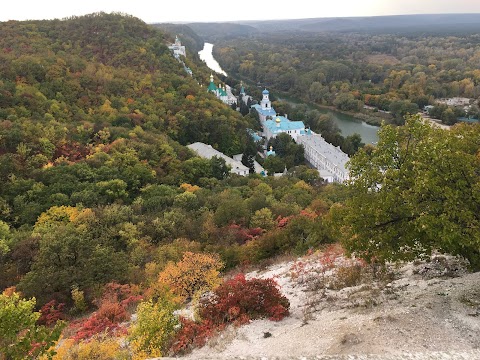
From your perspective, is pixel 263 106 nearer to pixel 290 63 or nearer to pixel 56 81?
pixel 56 81

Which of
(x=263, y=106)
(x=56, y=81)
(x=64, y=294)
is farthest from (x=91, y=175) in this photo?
(x=263, y=106)

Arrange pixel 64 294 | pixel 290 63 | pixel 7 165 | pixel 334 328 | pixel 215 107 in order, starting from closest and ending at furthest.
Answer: pixel 334 328, pixel 64 294, pixel 7 165, pixel 215 107, pixel 290 63

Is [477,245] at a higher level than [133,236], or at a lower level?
higher

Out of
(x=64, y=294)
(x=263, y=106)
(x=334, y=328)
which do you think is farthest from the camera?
(x=263, y=106)

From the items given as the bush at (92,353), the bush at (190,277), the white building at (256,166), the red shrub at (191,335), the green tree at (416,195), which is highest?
the green tree at (416,195)

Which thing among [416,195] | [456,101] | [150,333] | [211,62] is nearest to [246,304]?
[150,333]

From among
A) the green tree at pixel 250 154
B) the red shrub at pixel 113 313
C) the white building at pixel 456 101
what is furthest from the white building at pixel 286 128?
the red shrub at pixel 113 313

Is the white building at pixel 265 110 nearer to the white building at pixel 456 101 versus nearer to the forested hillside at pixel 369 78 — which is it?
the forested hillside at pixel 369 78

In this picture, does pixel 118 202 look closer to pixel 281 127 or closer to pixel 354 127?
pixel 281 127
